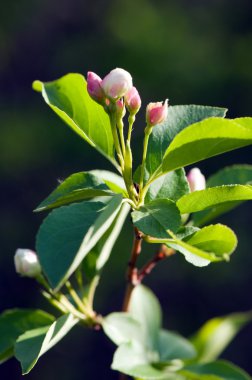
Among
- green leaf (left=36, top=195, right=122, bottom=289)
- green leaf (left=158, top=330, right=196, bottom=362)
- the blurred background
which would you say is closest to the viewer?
green leaf (left=36, top=195, right=122, bottom=289)

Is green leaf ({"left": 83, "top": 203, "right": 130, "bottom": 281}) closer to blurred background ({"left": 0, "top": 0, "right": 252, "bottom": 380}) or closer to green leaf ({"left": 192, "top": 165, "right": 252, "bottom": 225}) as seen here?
green leaf ({"left": 192, "top": 165, "right": 252, "bottom": 225})

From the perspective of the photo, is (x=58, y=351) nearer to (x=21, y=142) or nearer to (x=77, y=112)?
(x=21, y=142)

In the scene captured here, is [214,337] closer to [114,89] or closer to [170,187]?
[170,187]

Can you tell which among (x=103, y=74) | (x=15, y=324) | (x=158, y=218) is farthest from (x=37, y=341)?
(x=103, y=74)

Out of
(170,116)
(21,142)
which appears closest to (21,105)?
(21,142)

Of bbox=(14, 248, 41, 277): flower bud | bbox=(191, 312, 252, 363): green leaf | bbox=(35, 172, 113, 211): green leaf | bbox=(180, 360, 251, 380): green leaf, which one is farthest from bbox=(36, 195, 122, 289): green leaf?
bbox=(191, 312, 252, 363): green leaf

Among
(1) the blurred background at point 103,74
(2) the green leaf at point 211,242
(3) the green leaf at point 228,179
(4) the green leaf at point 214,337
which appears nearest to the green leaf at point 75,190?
(2) the green leaf at point 211,242
